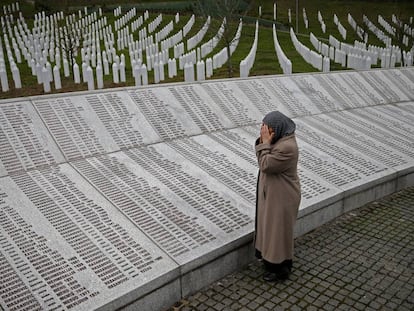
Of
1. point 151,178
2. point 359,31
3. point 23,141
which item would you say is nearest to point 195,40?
point 359,31

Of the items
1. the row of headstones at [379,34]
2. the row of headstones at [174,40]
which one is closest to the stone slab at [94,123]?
the row of headstones at [174,40]

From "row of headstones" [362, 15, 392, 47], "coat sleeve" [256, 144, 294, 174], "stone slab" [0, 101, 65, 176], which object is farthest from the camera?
"row of headstones" [362, 15, 392, 47]

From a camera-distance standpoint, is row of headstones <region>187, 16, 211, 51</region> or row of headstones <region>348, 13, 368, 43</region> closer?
row of headstones <region>187, 16, 211, 51</region>

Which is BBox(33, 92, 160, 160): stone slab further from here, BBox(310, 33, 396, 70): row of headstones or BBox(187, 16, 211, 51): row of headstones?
BBox(187, 16, 211, 51): row of headstones

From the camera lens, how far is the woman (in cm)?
406

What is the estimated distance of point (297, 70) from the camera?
1892cm

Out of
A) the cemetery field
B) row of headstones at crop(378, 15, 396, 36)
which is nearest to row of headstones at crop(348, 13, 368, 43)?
the cemetery field

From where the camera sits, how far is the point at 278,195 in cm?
416

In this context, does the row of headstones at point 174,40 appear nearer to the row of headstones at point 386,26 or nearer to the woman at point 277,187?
the row of headstones at point 386,26

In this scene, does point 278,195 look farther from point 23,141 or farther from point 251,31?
point 251,31

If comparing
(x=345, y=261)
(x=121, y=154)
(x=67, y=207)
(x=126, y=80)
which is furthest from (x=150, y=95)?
(x=126, y=80)

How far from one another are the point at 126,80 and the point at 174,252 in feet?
40.8

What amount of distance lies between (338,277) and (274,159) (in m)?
1.68

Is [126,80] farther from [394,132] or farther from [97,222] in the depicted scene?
[97,222]
